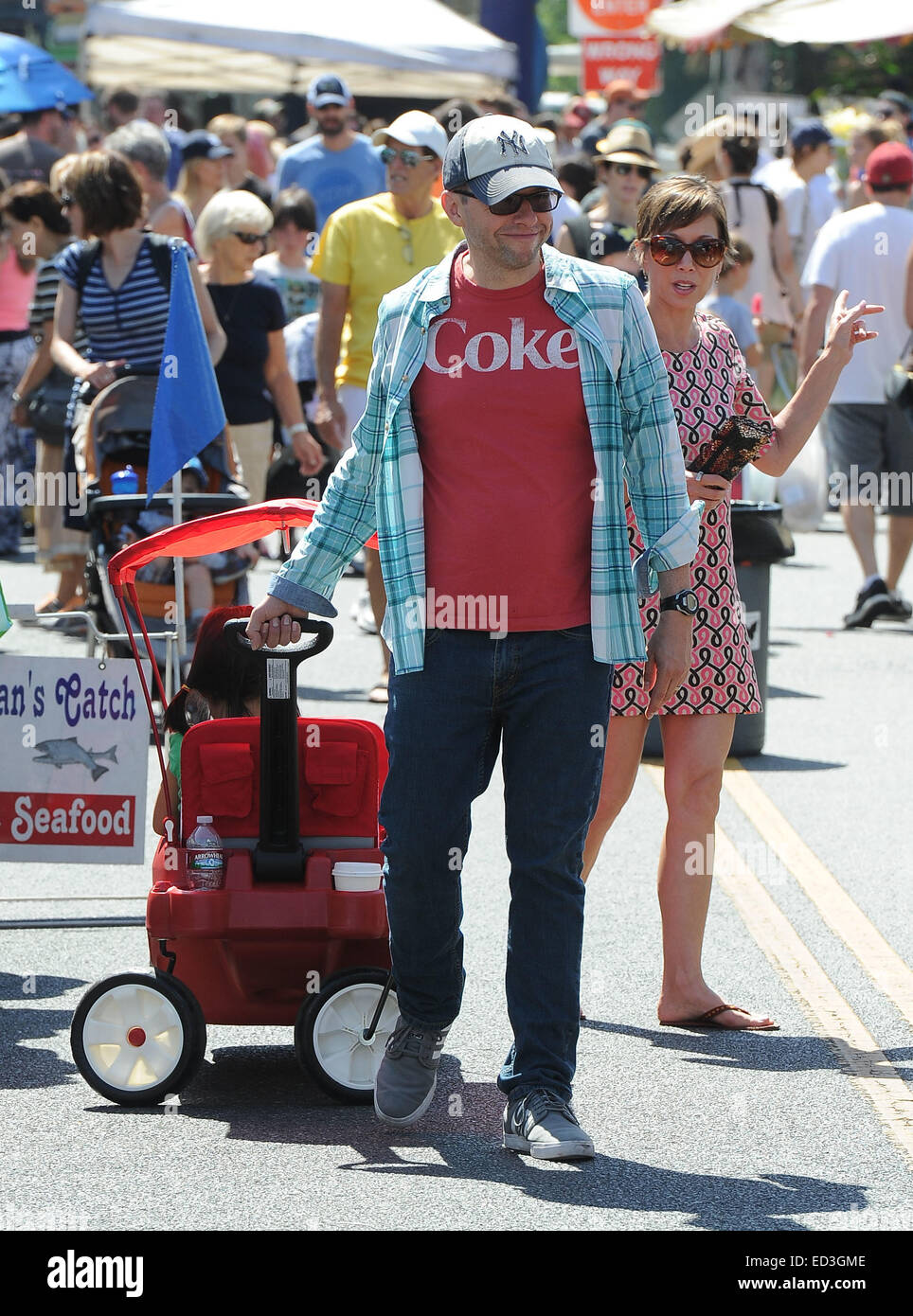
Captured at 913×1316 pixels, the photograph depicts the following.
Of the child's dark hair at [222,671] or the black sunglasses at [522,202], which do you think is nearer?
the black sunglasses at [522,202]

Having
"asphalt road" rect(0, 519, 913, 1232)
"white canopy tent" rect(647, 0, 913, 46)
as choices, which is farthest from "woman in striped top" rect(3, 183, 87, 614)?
"white canopy tent" rect(647, 0, 913, 46)

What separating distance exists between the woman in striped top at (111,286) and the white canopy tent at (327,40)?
14093mm

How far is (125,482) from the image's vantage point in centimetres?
893

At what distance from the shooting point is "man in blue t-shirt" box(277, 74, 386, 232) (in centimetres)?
1516

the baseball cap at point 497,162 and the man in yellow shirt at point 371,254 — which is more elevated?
the man in yellow shirt at point 371,254

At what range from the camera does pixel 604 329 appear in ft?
15.2

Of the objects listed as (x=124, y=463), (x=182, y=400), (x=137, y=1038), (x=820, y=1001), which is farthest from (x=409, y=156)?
(x=137, y=1038)

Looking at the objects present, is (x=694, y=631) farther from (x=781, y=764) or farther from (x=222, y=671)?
(x=781, y=764)

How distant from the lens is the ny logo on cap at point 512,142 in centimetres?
455

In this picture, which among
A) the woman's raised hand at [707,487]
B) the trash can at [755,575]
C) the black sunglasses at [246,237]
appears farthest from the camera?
the black sunglasses at [246,237]

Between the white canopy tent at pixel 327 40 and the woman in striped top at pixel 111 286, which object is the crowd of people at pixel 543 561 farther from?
the white canopy tent at pixel 327 40

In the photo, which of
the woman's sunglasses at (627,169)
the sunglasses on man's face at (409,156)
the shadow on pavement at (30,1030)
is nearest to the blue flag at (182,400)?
the shadow on pavement at (30,1030)

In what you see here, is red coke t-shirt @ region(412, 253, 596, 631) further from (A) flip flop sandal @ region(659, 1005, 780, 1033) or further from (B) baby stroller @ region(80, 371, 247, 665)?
(B) baby stroller @ region(80, 371, 247, 665)

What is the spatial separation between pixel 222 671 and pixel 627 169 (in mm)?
6387
